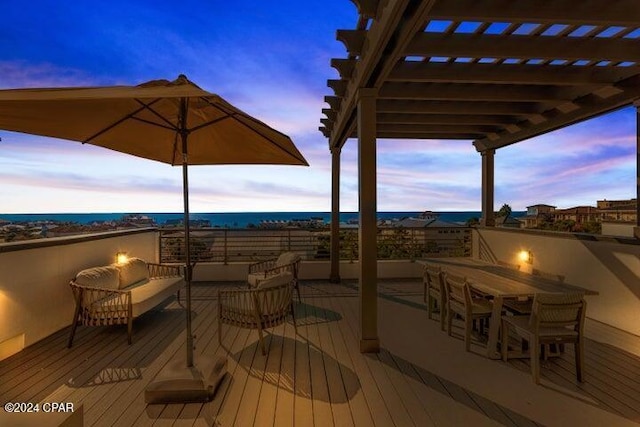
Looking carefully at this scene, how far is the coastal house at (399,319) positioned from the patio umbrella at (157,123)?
81 centimetres

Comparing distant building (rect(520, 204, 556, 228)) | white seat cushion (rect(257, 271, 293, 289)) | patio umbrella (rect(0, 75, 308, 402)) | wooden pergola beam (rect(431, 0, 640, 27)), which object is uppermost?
wooden pergola beam (rect(431, 0, 640, 27))

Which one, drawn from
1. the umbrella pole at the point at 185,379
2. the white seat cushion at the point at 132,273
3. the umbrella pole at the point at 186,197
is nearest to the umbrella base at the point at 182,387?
the umbrella pole at the point at 185,379

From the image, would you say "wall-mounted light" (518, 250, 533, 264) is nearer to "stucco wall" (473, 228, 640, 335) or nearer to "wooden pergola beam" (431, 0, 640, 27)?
"stucco wall" (473, 228, 640, 335)

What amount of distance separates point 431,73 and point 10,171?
64.0ft

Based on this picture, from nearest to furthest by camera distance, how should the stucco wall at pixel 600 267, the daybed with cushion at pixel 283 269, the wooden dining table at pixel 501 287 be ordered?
the wooden dining table at pixel 501 287 < the stucco wall at pixel 600 267 < the daybed with cushion at pixel 283 269

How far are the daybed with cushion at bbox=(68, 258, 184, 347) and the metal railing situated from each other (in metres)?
2.28

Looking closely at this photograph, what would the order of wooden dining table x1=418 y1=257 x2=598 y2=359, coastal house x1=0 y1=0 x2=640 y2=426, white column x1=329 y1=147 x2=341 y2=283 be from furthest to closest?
white column x1=329 y1=147 x2=341 y2=283
wooden dining table x1=418 y1=257 x2=598 y2=359
coastal house x1=0 y1=0 x2=640 y2=426

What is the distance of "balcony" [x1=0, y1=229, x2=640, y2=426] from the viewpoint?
229 centimetres

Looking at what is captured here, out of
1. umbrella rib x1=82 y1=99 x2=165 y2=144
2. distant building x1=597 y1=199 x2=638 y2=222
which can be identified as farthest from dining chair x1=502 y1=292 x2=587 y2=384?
distant building x1=597 y1=199 x2=638 y2=222

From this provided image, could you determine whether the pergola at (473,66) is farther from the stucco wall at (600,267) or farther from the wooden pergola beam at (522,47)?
the stucco wall at (600,267)

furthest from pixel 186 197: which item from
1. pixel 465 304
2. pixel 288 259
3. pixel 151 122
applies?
pixel 465 304

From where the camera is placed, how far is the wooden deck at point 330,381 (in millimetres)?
2238

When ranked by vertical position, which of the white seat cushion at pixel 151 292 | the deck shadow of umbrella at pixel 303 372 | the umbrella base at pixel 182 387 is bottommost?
the deck shadow of umbrella at pixel 303 372

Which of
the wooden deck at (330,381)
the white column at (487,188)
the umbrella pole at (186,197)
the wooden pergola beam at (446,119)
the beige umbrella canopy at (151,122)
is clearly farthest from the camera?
the white column at (487,188)
